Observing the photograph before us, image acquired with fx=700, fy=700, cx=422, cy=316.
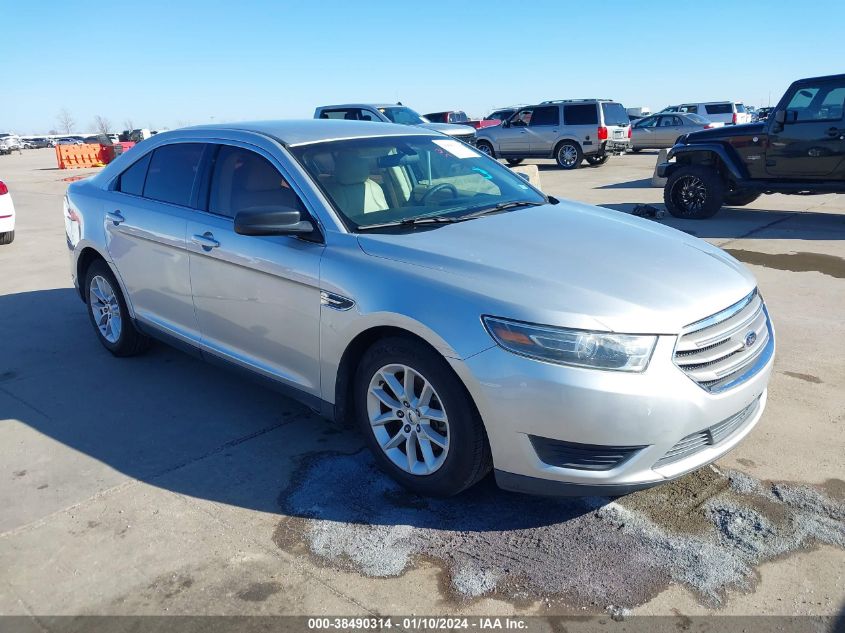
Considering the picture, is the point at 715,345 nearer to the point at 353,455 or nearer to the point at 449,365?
the point at 449,365

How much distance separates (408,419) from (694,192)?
29.0ft

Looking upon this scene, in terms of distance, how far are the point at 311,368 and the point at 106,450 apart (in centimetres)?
131

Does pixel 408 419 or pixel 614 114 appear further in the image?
pixel 614 114

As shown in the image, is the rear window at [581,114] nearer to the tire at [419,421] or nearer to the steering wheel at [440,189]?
the steering wheel at [440,189]

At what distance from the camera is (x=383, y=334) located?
323 centimetres

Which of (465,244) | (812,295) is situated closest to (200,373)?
(465,244)

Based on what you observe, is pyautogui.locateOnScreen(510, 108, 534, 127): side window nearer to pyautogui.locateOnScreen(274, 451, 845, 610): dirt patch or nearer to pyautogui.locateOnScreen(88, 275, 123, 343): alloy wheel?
pyautogui.locateOnScreen(88, 275, 123, 343): alloy wheel

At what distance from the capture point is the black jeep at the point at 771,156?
940 cm

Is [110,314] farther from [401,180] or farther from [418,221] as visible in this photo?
[418,221]

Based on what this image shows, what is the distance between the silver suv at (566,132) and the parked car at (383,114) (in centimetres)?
346

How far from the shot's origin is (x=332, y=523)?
314cm

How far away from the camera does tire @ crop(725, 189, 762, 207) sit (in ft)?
35.8

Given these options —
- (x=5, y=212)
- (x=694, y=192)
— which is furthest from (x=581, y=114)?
(x=5, y=212)

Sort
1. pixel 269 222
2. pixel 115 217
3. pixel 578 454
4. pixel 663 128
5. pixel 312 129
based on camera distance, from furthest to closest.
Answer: pixel 663 128
pixel 115 217
pixel 312 129
pixel 269 222
pixel 578 454
